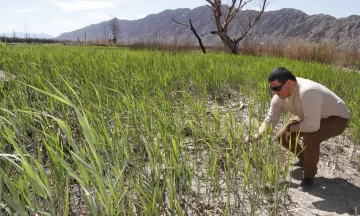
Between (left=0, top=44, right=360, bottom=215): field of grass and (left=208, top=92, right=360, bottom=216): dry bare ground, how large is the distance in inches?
5.5

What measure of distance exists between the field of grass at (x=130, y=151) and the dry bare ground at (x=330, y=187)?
0.14 meters

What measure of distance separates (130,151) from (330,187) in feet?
5.63

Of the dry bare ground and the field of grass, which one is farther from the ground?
the field of grass

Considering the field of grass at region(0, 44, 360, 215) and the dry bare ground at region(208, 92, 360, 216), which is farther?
the dry bare ground at region(208, 92, 360, 216)

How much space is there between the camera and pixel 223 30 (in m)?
16.4

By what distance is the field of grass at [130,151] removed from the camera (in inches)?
48.3

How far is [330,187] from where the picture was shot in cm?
263

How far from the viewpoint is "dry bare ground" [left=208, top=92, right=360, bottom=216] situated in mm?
2225

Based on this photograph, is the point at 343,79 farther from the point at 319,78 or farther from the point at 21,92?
the point at 21,92

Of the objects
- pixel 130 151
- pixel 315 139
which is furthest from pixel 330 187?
pixel 130 151

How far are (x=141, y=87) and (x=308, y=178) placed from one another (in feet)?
6.55

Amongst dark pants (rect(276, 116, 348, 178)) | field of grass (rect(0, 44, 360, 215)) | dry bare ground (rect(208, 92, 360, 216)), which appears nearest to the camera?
field of grass (rect(0, 44, 360, 215))

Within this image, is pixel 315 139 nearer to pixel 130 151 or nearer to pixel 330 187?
pixel 330 187

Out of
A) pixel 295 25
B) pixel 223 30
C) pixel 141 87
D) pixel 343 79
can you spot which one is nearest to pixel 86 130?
pixel 141 87
